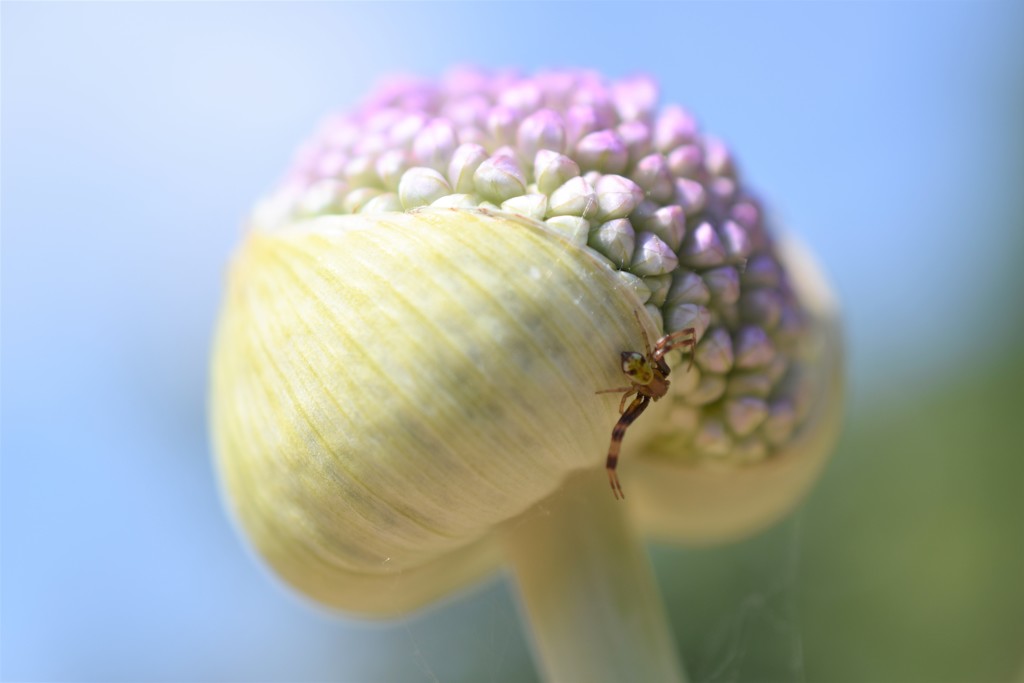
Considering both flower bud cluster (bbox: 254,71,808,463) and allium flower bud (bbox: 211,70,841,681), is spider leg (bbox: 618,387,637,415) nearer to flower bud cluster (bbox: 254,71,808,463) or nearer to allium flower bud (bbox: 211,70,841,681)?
allium flower bud (bbox: 211,70,841,681)

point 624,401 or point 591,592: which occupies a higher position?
point 624,401

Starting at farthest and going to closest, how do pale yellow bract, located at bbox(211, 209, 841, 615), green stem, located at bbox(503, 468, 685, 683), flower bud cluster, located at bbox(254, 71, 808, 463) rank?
1. green stem, located at bbox(503, 468, 685, 683)
2. flower bud cluster, located at bbox(254, 71, 808, 463)
3. pale yellow bract, located at bbox(211, 209, 841, 615)

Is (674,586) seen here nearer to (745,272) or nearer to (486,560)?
(486,560)

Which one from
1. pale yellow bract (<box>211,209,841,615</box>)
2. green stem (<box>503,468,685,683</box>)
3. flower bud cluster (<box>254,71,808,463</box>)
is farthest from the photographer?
green stem (<box>503,468,685,683</box>)

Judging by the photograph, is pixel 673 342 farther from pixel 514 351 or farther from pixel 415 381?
pixel 415 381

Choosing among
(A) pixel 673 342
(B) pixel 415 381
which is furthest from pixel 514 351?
(A) pixel 673 342

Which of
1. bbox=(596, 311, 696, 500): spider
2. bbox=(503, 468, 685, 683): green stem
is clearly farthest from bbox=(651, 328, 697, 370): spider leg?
bbox=(503, 468, 685, 683): green stem

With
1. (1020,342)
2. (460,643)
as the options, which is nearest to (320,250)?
(460,643)
